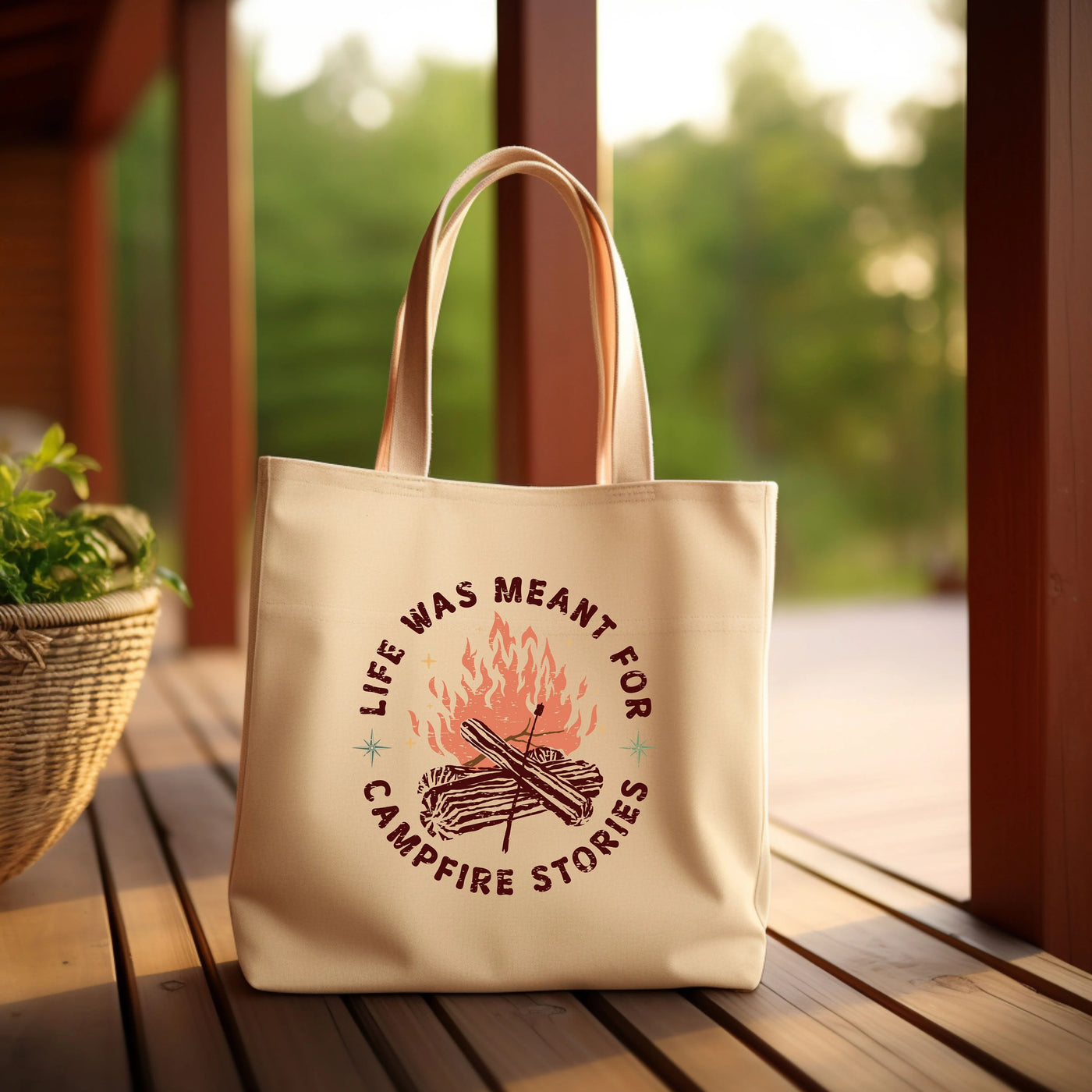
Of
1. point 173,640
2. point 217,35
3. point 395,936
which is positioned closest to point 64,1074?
point 395,936

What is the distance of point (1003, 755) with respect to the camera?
117 cm

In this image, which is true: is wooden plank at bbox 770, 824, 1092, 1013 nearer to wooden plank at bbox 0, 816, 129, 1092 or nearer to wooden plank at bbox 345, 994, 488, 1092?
wooden plank at bbox 345, 994, 488, 1092

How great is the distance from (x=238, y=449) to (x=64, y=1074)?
8.29 ft

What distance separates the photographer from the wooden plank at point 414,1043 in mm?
878

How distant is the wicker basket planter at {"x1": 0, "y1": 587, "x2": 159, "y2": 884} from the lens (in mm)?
1054

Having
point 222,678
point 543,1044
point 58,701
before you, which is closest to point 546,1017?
point 543,1044

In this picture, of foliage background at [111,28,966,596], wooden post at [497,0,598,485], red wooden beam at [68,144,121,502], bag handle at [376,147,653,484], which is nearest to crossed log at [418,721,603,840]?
bag handle at [376,147,653,484]

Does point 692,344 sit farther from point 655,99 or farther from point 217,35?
point 217,35

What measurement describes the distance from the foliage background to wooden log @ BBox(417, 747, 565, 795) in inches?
441

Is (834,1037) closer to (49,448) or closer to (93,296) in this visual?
(49,448)

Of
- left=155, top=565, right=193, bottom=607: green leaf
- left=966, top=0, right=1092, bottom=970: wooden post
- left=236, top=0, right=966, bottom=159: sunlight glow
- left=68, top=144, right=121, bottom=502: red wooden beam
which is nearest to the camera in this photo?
left=966, top=0, right=1092, bottom=970: wooden post

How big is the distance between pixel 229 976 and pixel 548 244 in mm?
1017

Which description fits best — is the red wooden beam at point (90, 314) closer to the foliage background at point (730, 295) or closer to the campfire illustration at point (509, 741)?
the campfire illustration at point (509, 741)

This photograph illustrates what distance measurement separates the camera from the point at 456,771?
1000 millimetres
